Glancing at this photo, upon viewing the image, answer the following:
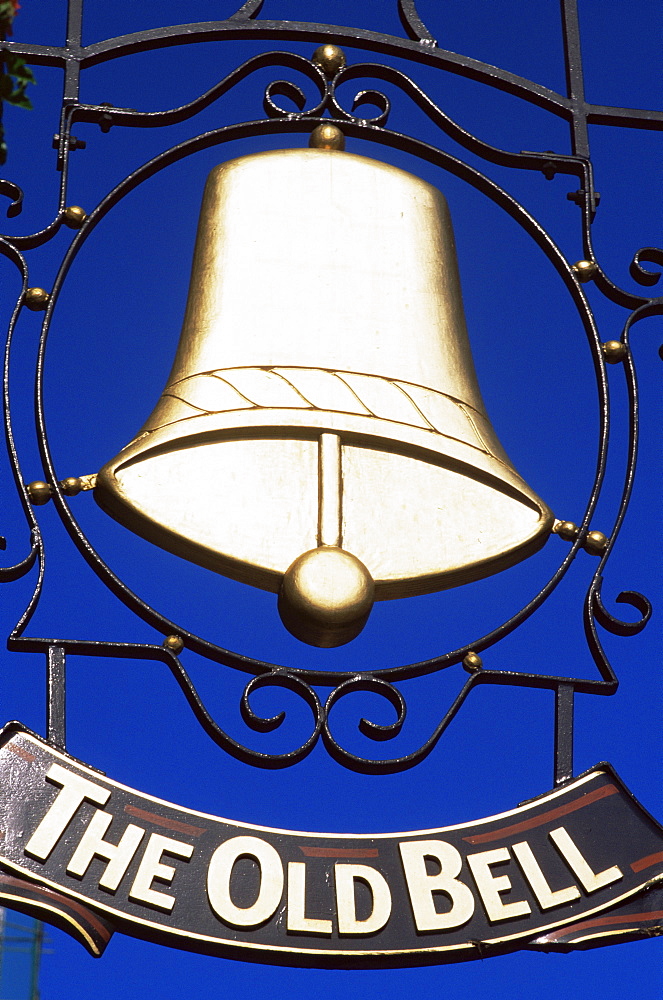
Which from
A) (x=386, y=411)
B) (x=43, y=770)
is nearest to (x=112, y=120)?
(x=386, y=411)

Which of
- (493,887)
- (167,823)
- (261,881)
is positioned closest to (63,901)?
(167,823)

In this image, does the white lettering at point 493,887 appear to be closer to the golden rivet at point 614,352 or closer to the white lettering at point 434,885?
the white lettering at point 434,885

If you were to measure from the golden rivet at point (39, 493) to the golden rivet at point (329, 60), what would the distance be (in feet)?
4.17

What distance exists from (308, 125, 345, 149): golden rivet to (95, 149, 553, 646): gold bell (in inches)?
1.9

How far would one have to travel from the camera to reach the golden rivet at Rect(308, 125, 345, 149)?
181 inches


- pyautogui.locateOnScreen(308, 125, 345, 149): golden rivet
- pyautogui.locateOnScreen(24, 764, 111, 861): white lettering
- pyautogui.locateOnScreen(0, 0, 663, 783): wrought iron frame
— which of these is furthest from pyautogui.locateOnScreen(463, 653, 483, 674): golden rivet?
pyautogui.locateOnScreen(308, 125, 345, 149): golden rivet

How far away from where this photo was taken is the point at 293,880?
3.54 metres

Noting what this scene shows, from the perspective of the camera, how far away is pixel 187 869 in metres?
3.52

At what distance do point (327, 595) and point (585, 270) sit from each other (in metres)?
1.03

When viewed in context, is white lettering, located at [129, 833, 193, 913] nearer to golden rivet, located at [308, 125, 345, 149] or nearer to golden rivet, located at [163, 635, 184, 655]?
golden rivet, located at [163, 635, 184, 655]

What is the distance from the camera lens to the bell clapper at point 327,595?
12.6ft

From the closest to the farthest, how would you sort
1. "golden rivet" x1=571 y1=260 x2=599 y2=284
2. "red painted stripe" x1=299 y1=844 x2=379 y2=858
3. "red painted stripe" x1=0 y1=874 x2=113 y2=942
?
1. "red painted stripe" x1=0 y1=874 x2=113 y2=942
2. "red painted stripe" x1=299 y1=844 x2=379 y2=858
3. "golden rivet" x1=571 y1=260 x2=599 y2=284

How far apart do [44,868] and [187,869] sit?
0.24m

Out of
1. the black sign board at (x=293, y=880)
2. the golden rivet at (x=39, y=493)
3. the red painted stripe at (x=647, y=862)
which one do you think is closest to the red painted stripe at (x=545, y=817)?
the black sign board at (x=293, y=880)
